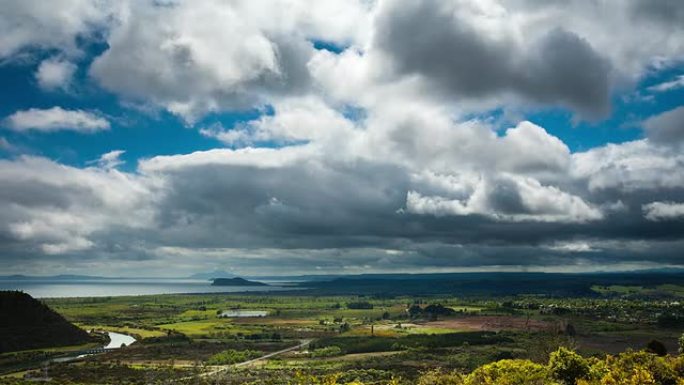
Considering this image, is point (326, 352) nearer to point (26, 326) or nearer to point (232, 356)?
point (232, 356)

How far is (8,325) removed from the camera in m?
182

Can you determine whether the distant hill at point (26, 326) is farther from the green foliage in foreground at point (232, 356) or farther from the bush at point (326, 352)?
the bush at point (326, 352)

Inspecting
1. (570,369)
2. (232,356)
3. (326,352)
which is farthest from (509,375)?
(232,356)

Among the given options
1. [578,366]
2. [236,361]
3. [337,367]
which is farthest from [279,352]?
[578,366]

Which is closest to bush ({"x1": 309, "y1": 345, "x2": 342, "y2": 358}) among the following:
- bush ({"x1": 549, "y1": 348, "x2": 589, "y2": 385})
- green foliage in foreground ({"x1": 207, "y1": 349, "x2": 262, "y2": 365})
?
green foliage in foreground ({"x1": 207, "y1": 349, "x2": 262, "y2": 365})

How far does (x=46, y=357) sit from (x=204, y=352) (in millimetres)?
45977

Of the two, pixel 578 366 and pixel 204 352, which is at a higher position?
pixel 578 366

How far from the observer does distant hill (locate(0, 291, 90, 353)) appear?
177 metres

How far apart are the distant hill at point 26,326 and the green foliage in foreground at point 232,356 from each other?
57262 millimetres

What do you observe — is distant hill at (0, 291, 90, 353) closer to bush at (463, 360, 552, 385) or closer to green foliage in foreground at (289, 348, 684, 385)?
green foliage in foreground at (289, 348, 684, 385)

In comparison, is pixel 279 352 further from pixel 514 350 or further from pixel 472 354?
pixel 514 350

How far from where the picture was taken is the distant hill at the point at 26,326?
177250 mm

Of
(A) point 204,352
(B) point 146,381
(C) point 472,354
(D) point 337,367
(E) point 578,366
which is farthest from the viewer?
(A) point 204,352

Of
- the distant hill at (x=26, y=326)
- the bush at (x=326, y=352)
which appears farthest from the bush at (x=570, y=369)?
the distant hill at (x=26, y=326)
